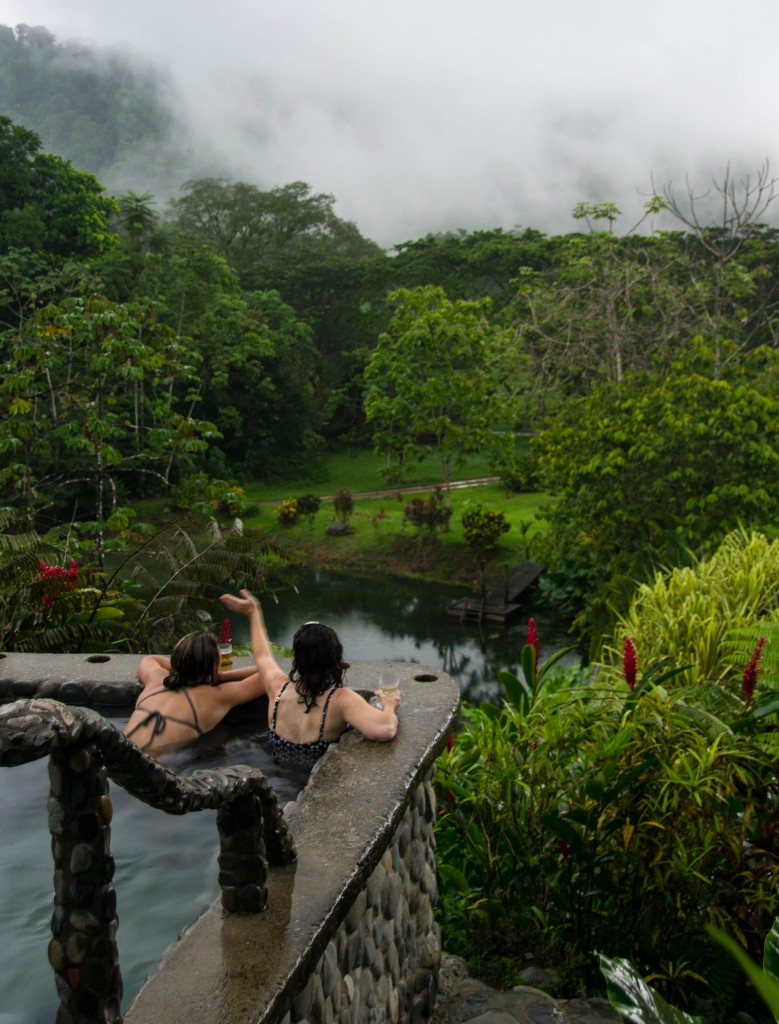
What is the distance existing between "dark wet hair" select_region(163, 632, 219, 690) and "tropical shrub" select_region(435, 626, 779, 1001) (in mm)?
1079

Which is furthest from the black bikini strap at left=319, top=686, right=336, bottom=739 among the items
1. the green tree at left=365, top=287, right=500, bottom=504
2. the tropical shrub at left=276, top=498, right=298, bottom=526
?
the tropical shrub at left=276, top=498, right=298, bottom=526

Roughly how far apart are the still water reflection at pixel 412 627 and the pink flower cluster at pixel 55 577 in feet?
23.5

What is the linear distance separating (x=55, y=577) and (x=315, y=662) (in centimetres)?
268

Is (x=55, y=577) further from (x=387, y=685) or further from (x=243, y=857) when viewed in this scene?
(x=243, y=857)

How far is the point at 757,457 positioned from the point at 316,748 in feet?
29.7

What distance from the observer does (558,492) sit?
13.7 metres

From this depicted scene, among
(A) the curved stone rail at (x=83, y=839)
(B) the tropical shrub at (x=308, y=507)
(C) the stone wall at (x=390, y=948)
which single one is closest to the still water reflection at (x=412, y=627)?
(B) the tropical shrub at (x=308, y=507)

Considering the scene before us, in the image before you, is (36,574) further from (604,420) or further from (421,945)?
(604,420)

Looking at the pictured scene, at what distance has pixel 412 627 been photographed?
15.9 meters

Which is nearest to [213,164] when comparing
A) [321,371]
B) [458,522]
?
[321,371]

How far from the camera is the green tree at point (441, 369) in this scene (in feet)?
67.1

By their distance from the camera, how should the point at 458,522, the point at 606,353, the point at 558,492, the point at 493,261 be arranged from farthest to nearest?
1. the point at 493,261
2. the point at 458,522
3. the point at 606,353
4. the point at 558,492

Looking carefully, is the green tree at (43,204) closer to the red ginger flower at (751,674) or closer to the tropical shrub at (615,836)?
the tropical shrub at (615,836)

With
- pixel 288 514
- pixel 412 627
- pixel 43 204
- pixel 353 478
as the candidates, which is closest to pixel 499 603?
pixel 412 627
